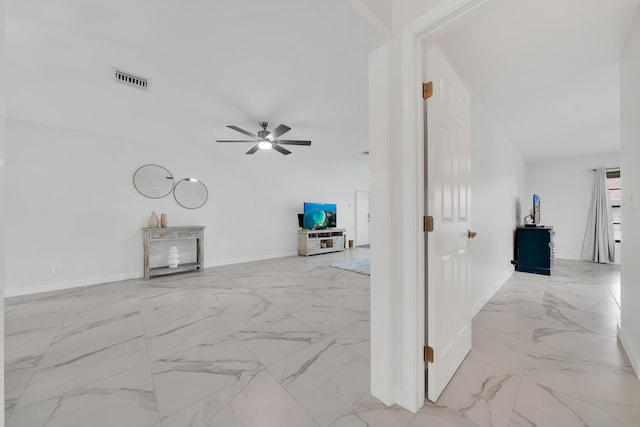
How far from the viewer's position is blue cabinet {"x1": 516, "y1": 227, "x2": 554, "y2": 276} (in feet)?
13.3

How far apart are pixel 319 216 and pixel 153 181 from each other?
12.2 feet

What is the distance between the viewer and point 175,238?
4.34 m

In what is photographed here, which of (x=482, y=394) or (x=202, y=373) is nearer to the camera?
(x=482, y=394)

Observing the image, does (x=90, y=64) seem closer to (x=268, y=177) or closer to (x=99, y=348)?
(x=99, y=348)

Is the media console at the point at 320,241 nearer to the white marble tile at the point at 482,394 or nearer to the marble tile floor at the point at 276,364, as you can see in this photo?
the marble tile floor at the point at 276,364

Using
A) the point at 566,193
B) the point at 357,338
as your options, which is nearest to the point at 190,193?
the point at 357,338

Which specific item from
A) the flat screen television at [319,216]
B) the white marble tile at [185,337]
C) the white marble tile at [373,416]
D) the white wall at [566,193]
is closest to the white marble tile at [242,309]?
the white marble tile at [185,337]

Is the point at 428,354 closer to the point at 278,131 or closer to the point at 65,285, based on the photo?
the point at 278,131

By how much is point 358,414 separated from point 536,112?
374 cm

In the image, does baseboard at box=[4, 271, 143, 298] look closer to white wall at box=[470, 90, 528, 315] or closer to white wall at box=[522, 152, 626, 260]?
white wall at box=[470, 90, 528, 315]

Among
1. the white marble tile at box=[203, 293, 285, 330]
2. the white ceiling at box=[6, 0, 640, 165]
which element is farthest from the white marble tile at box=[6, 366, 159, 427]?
the white ceiling at box=[6, 0, 640, 165]

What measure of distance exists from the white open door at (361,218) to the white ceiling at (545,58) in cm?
489

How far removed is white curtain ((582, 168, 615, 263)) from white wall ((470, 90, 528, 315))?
2.50 meters

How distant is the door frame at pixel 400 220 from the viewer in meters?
1.29
